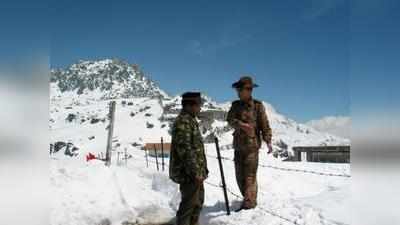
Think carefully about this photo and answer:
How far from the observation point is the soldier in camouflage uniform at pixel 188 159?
5336 millimetres

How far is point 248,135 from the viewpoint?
21.4ft

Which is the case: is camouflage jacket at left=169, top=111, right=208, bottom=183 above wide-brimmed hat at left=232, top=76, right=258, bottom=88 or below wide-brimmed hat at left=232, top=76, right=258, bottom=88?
below

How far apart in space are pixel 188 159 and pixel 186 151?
0.10 metres

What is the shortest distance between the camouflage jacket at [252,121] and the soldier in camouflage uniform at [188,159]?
1.19m

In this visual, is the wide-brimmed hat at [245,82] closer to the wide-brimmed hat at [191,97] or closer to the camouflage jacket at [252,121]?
the camouflage jacket at [252,121]

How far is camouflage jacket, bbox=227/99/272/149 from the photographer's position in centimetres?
658

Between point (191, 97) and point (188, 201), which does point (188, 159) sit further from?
point (191, 97)

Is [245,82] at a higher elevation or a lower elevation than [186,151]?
higher

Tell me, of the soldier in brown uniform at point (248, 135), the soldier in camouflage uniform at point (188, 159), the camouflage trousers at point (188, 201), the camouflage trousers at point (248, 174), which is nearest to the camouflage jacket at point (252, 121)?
the soldier in brown uniform at point (248, 135)

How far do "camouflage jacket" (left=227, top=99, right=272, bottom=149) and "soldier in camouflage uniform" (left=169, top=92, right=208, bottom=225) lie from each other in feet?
3.90

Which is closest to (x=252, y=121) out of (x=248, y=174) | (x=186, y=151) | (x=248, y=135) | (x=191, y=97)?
(x=248, y=135)

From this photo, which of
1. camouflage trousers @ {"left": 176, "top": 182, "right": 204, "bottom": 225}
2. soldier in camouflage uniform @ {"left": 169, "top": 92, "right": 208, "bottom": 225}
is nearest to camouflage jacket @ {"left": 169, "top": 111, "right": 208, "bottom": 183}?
soldier in camouflage uniform @ {"left": 169, "top": 92, "right": 208, "bottom": 225}

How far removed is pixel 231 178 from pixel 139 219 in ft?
11.8

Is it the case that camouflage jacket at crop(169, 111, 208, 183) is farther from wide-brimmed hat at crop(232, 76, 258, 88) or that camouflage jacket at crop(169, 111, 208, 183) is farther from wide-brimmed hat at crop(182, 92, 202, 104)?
wide-brimmed hat at crop(232, 76, 258, 88)
